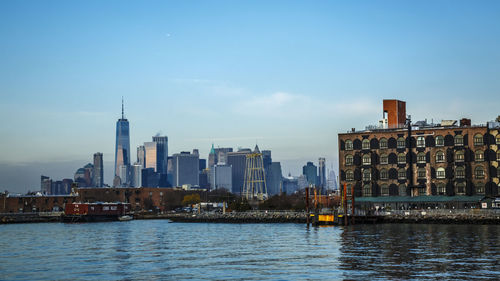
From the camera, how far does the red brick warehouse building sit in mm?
146000

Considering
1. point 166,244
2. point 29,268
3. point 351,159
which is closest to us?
point 29,268

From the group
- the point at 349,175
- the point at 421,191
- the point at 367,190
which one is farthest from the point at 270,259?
the point at 349,175

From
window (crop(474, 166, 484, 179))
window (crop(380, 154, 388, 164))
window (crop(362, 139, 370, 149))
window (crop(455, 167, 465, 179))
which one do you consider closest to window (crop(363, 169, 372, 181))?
window (crop(380, 154, 388, 164))

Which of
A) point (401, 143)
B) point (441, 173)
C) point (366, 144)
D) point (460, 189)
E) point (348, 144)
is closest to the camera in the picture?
point (460, 189)

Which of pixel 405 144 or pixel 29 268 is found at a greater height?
pixel 405 144

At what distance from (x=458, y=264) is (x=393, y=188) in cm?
9856

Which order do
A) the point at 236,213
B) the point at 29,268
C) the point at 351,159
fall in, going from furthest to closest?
the point at 236,213 < the point at 351,159 < the point at 29,268

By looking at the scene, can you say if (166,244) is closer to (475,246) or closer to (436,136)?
(475,246)

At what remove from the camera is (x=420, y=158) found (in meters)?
151

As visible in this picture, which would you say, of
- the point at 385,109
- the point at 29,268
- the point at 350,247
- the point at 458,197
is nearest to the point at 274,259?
the point at 350,247

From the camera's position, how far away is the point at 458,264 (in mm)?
56719

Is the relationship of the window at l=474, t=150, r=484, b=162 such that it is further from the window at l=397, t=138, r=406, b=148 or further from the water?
the water

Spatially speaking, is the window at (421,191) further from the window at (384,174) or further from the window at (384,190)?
the window at (384,174)

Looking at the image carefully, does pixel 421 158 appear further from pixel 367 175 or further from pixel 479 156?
pixel 367 175
